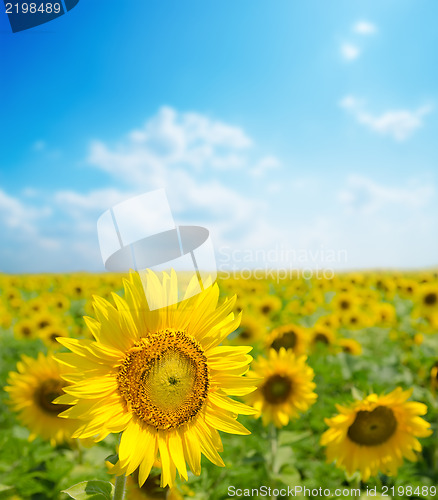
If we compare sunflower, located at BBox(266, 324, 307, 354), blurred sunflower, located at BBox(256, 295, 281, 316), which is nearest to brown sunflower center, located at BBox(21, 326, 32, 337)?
blurred sunflower, located at BBox(256, 295, 281, 316)

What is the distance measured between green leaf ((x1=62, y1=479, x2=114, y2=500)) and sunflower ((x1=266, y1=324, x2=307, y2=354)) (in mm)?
2939

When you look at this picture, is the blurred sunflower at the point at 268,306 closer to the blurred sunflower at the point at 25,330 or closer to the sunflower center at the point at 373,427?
the blurred sunflower at the point at 25,330

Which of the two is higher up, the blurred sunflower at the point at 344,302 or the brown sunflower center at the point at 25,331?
the brown sunflower center at the point at 25,331

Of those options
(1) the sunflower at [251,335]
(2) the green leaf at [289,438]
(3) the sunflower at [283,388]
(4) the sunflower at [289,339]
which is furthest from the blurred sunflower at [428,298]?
(2) the green leaf at [289,438]

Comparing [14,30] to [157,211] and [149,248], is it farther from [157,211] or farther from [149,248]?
[149,248]

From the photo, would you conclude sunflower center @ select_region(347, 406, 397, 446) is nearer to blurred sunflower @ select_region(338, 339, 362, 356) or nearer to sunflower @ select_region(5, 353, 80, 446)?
sunflower @ select_region(5, 353, 80, 446)

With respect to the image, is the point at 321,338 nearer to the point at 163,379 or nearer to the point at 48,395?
the point at 48,395

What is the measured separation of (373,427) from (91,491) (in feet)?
6.16

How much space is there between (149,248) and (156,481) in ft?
3.52

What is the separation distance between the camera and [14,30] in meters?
1.75

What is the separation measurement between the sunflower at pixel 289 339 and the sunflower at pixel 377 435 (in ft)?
4.95

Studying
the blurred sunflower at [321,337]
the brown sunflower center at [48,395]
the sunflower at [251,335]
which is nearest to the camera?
the brown sunflower center at [48,395]

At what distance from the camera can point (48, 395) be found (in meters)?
2.59

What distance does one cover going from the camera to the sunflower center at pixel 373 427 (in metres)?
2.37
